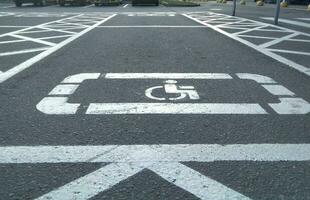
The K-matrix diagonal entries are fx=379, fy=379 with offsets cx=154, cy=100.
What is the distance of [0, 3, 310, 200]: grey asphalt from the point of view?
8.60 feet

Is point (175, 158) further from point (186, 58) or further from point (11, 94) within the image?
point (186, 58)

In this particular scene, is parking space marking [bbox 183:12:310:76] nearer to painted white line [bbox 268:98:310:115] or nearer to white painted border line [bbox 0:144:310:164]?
painted white line [bbox 268:98:310:115]

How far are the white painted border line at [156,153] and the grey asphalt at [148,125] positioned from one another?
0.09 meters

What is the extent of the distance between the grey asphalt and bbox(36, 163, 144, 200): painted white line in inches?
2.5

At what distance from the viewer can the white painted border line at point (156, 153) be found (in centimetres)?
298

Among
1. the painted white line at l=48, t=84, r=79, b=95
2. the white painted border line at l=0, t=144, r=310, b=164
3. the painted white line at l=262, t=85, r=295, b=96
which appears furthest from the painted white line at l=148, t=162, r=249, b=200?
the painted white line at l=262, t=85, r=295, b=96

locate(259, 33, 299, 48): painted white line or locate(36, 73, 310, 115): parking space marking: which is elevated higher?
locate(36, 73, 310, 115): parking space marking

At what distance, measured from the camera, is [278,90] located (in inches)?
194

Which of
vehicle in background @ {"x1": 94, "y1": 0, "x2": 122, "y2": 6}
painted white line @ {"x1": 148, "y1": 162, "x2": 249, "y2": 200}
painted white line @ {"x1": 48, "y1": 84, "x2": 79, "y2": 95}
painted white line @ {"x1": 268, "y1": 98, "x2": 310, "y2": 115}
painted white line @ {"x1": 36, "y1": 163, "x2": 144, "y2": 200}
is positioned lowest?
vehicle in background @ {"x1": 94, "y1": 0, "x2": 122, "y2": 6}

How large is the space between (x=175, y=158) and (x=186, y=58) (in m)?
4.36

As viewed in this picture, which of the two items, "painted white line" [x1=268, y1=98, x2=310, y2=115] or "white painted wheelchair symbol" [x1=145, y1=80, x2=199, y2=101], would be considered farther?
"white painted wheelchair symbol" [x1=145, y1=80, x2=199, y2=101]

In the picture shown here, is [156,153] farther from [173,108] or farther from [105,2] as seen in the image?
[105,2]

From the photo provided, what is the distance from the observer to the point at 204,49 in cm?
832

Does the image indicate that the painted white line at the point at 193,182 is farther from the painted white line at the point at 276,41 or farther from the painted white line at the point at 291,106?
the painted white line at the point at 276,41
